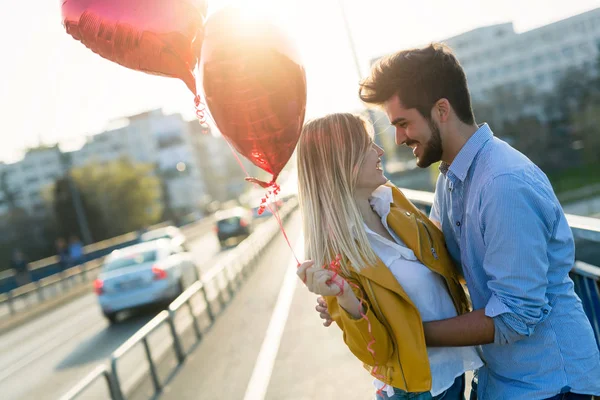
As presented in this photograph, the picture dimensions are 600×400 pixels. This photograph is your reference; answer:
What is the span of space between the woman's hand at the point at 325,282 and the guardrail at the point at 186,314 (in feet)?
11.0

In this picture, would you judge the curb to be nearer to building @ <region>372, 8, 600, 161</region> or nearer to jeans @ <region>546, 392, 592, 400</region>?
jeans @ <region>546, 392, 592, 400</region>

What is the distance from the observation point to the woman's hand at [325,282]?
6.47ft

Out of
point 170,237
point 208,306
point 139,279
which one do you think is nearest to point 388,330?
point 208,306

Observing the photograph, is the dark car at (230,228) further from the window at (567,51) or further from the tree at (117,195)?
the window at (567,51)

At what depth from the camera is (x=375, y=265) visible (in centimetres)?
213

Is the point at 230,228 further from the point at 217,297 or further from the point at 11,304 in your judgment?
the point at 217,297

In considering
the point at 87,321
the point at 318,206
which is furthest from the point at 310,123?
the point at 87,321

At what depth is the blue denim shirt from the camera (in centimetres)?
182

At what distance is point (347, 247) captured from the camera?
7.14 feet

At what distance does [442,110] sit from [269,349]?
221 inches

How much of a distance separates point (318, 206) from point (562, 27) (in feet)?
314

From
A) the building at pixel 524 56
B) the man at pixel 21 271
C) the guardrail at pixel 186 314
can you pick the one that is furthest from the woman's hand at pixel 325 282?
the building at pixel 524 56

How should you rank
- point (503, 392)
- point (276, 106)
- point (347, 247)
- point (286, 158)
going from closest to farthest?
point (503, 392) < point (347, 247) < point (276, 106) < point (286, 158)

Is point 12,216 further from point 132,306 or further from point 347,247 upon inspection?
point 347,247
